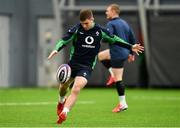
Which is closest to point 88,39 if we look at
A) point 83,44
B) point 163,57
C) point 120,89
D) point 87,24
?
point 83,44

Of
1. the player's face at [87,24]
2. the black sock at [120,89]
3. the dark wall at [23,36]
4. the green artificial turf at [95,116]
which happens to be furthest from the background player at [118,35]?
the dark wall at [23,36]

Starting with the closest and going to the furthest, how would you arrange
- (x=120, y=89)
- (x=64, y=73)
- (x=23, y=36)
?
(x=64, y=73) < (x=120, y=89) < (x=23, y=36)

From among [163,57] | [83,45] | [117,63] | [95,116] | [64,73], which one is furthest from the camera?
[163,57]

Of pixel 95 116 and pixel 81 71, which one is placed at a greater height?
pixel 81 71

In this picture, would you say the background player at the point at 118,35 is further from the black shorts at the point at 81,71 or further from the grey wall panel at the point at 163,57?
the grey wall panel at the point at 163,57

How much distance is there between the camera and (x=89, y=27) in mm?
12672

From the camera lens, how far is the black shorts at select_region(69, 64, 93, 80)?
12484mm

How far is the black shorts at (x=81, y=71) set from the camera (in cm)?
1248

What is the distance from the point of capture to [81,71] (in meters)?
12.5

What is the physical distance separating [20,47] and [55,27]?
1997 mm

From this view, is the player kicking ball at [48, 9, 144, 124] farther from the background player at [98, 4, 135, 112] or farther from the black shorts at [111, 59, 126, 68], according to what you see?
the black shorts at [111, 59, 126, 68]

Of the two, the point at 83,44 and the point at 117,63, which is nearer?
the point at 83,44

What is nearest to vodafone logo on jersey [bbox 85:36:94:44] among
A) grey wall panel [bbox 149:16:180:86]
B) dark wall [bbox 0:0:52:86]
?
grey wall panel [bbox 149:16:180:86]

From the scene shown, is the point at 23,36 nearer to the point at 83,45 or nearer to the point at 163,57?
the point at 163,57
